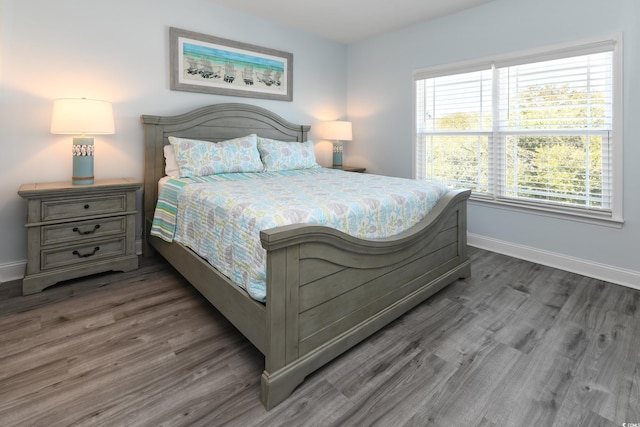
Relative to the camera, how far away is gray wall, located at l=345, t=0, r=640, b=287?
8.43ft

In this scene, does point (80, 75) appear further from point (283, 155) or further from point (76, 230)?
point (283, 155)

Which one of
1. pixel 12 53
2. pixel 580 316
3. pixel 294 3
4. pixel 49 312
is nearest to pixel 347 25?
pixel 294 3

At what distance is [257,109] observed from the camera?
3.76 metres

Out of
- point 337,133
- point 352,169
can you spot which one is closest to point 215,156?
point 337,133

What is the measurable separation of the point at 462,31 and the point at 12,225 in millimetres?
4343

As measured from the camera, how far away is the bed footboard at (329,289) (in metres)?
1.40

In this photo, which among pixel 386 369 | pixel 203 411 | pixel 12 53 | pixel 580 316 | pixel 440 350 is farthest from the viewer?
pixel 12 53

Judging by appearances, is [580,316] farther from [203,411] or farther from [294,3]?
[294,3]

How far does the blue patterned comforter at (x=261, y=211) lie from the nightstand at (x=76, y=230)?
0.95 ft

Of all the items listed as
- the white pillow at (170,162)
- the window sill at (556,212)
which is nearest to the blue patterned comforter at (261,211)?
the white pillow at (170,162)

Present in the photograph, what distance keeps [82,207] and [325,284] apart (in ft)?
6.82

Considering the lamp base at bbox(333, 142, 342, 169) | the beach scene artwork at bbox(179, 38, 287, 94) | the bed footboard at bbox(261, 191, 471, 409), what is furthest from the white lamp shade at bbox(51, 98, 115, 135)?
the lamp base at bbox(333, 142, 342, 169)

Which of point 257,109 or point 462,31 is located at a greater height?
point 462,31

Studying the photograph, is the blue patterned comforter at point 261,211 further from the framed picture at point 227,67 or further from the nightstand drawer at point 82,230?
the framed picture at point 227,67
